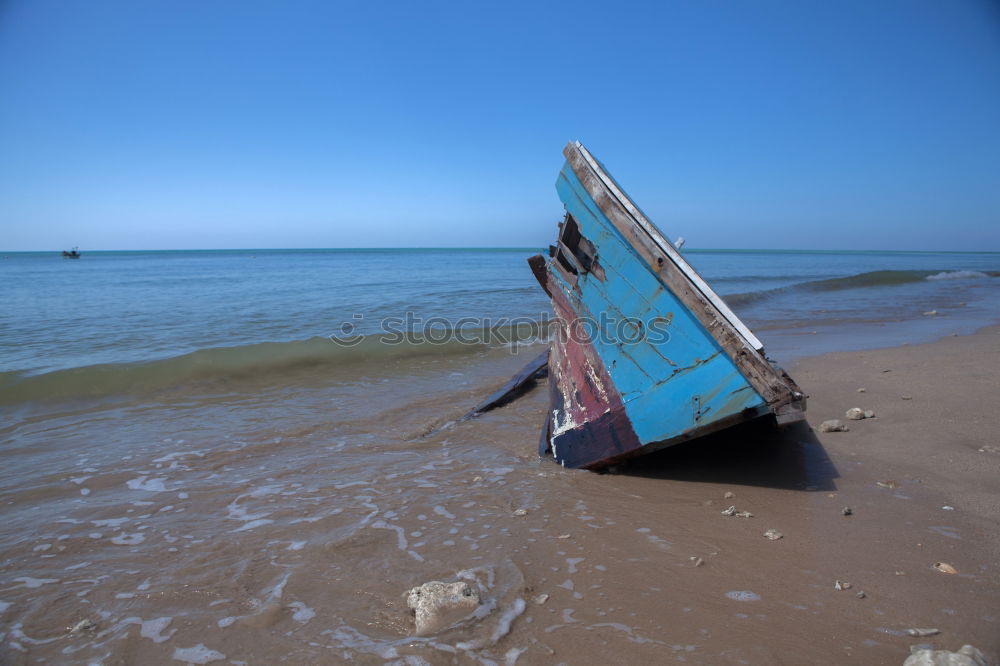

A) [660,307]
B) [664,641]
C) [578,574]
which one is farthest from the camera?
[660,307]

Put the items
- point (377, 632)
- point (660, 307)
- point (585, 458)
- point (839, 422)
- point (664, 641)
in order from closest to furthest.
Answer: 1. point (664, 641)
2. point (377, 632)
3. point (660, 307)
4. point (585, 458)
5. point (839, 422)

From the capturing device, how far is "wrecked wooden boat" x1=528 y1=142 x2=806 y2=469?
10.1 ft

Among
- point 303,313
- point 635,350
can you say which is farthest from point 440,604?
point 303,313

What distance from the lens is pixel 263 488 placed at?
4211 millimetres

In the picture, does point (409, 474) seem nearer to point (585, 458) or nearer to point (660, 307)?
point (585, 458)

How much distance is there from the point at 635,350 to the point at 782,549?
1.51m

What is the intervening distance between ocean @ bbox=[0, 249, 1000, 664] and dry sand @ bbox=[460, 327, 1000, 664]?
0.13 meters

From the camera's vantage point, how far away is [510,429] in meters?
5.62

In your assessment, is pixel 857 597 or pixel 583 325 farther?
pixel 583 325

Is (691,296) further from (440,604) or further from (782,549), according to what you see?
(440,604)

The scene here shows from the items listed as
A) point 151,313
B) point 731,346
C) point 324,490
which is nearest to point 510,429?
point 324,490

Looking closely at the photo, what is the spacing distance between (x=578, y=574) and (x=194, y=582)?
84.5 inches

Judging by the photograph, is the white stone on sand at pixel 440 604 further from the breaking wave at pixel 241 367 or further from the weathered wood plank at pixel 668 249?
the breaking wave at pixel 241 367

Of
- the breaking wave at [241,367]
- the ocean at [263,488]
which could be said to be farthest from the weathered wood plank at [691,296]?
the breaking wave at [241,367]
